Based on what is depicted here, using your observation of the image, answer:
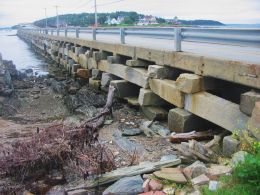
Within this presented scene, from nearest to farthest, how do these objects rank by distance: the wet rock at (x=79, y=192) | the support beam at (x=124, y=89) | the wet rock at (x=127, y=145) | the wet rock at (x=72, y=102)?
the wet rock at (x=79, y=192) → the wet rock at (x=127, y=145) → the support beam at (x=124, y=89) → the wet rock at (x=72, y=102)

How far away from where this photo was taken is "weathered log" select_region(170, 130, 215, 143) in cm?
754

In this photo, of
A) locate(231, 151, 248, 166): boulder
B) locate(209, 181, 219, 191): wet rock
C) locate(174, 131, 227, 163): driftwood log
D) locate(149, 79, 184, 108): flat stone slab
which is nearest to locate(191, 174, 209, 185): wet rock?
locate(209, 181, 219, 191): wet rock

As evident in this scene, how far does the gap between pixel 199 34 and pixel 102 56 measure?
8.11 meters

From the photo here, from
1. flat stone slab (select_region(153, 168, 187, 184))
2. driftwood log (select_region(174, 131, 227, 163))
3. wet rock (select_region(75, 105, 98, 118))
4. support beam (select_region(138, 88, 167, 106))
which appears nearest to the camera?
flat stone slab (select_region(153, 168, 187, 184))

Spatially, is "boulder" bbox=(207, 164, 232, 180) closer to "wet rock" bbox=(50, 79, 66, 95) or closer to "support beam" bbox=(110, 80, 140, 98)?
"support beam" bbox=(110, 80, 140, 98)

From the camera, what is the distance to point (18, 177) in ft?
20.4

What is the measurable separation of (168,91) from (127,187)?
A: 397 cm

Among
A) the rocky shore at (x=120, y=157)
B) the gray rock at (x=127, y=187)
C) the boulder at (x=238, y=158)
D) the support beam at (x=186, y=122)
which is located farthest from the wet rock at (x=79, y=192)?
the support beam at (x=186, y=122)

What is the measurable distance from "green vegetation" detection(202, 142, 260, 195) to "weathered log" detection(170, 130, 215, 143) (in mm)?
2962

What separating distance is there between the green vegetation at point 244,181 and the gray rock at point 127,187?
1.08 m

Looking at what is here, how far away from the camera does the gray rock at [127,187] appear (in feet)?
17.2

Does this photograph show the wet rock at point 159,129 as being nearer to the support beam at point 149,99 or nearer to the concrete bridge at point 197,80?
the concrete bridge at point 197,80

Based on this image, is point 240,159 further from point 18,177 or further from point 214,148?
point 18,177

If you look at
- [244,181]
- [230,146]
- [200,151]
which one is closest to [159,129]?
[200,151]
